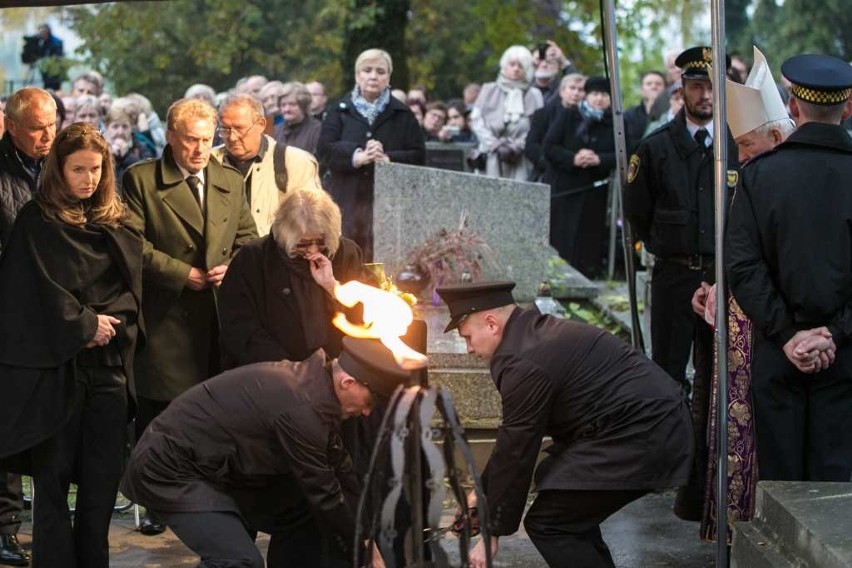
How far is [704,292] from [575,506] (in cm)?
173

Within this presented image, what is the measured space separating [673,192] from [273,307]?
7.53 ft

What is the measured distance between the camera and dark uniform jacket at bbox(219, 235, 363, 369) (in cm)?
696

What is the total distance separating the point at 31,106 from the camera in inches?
287

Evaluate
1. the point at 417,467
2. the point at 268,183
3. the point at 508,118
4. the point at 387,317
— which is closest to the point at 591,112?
the point at 508,118

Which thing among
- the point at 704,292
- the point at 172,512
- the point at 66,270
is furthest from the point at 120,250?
the point at 704,292

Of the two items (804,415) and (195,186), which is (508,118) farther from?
(804,415)

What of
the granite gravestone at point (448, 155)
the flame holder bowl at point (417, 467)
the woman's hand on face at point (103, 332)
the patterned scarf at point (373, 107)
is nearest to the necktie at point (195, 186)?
the woman's hand on face at point (103, 332)

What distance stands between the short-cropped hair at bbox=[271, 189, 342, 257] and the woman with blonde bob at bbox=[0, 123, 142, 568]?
62cm

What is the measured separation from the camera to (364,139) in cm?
1050

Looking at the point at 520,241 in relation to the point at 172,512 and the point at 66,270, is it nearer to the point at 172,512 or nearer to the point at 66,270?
the point at 66,270

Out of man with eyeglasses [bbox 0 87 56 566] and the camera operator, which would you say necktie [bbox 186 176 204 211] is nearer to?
man with eyeglasses [bbox 0 87 56 566]

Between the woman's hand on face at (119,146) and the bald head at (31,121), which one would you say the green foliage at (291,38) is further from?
the bald head at (31,121)

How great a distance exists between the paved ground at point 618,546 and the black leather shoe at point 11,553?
29 cm

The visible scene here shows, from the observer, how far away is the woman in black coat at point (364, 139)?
34.1ft
